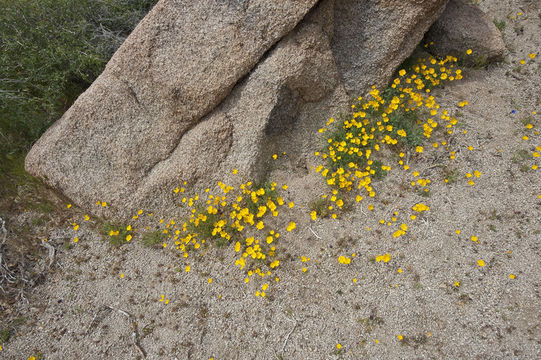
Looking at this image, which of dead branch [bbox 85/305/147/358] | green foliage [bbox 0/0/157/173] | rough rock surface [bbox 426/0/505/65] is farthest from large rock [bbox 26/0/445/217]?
dead branch [bbox 85/305/147/358]

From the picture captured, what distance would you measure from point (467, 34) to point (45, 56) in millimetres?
6866

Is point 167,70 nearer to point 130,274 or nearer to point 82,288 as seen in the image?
point 130,274

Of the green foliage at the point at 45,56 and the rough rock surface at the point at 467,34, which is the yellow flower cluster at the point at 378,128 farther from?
the green foliage at the point at 45,56

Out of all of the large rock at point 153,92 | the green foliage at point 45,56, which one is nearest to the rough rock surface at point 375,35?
the large rock at point 153,92

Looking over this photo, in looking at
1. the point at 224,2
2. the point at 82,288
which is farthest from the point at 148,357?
the point at 224,2

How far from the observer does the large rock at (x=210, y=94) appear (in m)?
3.98

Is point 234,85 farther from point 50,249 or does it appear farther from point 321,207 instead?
point 50,249

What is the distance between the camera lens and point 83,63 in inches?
199

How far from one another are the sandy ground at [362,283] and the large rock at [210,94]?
74cm

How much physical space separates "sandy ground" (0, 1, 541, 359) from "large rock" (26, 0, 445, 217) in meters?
0.74

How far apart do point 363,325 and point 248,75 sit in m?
3.35

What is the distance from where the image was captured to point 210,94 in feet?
13.8

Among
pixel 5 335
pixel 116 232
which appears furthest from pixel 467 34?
pixel 5 335

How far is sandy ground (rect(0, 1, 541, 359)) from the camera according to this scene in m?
3.22
